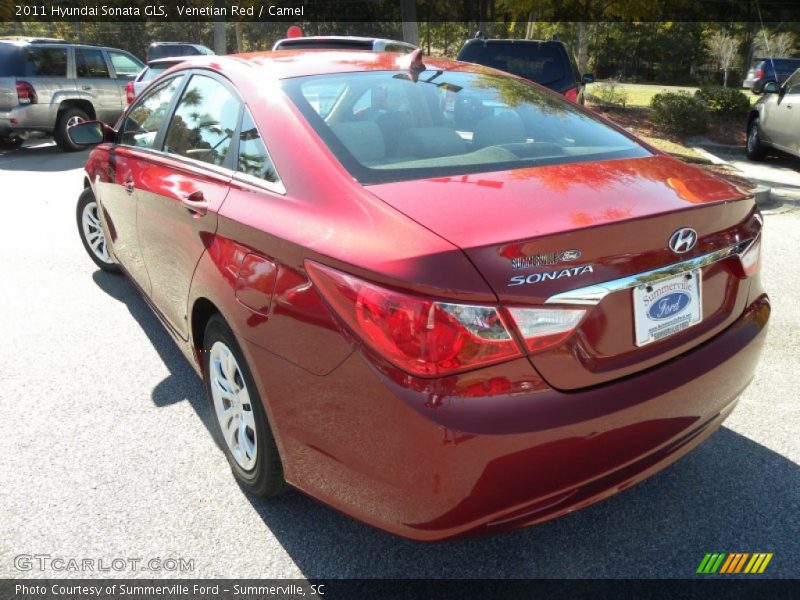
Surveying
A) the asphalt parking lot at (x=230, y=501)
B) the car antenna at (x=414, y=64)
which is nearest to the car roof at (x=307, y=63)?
the car antenna at (x=414, y=64)

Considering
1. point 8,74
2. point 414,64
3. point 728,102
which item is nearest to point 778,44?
point 728,102

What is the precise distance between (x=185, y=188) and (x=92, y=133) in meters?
1.93

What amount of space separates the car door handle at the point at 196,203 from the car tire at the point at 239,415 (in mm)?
412

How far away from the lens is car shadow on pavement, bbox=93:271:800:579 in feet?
7.47

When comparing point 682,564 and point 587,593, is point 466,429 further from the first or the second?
point 682,564

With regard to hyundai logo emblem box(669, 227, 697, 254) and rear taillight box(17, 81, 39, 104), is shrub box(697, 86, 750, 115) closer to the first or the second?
rear taillight box(17, 81, 39, 104)

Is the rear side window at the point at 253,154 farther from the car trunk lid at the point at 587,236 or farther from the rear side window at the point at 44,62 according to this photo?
the rear side window at the point at 44,62

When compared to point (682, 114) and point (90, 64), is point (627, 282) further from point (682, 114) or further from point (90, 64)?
point (90, 64)

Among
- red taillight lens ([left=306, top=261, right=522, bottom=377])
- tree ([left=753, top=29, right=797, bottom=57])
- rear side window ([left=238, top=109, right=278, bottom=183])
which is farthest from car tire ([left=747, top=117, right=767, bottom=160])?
tree ([left=753, top=29, right=797, bottom=57])

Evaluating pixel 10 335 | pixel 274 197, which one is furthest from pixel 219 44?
pixel 274 197

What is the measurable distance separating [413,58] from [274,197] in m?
1.22

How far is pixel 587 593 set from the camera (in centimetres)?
217

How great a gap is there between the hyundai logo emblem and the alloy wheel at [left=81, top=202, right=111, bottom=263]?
4.36m

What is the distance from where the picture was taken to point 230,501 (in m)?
2.64
